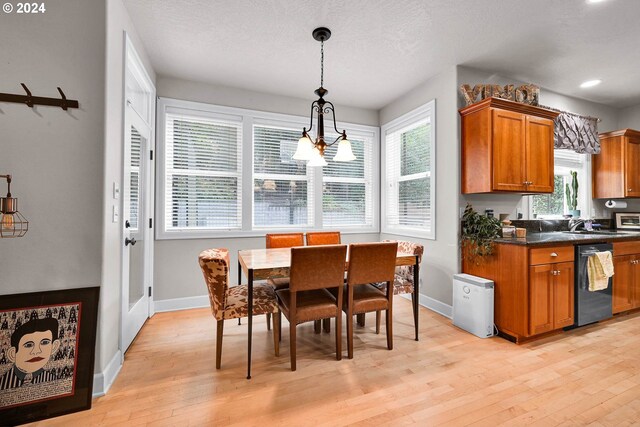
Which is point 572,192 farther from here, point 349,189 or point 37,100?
point 37,100

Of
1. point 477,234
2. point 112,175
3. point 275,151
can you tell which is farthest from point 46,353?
point 477,234

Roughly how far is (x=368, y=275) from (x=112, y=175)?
6.94 feet

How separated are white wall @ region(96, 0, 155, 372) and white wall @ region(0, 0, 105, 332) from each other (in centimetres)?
4

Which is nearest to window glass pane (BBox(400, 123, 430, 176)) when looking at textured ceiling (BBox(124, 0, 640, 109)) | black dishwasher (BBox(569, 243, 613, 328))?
textured ceiling (BBox(124, 0, 640, 109))

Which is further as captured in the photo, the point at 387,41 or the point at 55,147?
the point at 387,41

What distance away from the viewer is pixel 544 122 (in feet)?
10.1

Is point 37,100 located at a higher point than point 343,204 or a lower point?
higher

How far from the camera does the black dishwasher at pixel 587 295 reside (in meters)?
2.74

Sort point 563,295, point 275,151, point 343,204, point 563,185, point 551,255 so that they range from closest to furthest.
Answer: point 551,255 < point 563,295 < point 275,151 < point 563,185 < point 343,204

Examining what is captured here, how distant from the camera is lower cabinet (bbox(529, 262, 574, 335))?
250 centimetres

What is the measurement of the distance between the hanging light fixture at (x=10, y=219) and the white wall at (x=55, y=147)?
4 cm

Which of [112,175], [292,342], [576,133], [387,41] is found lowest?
[292,342]

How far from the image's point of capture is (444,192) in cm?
326

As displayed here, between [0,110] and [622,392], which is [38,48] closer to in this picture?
[0,110]
